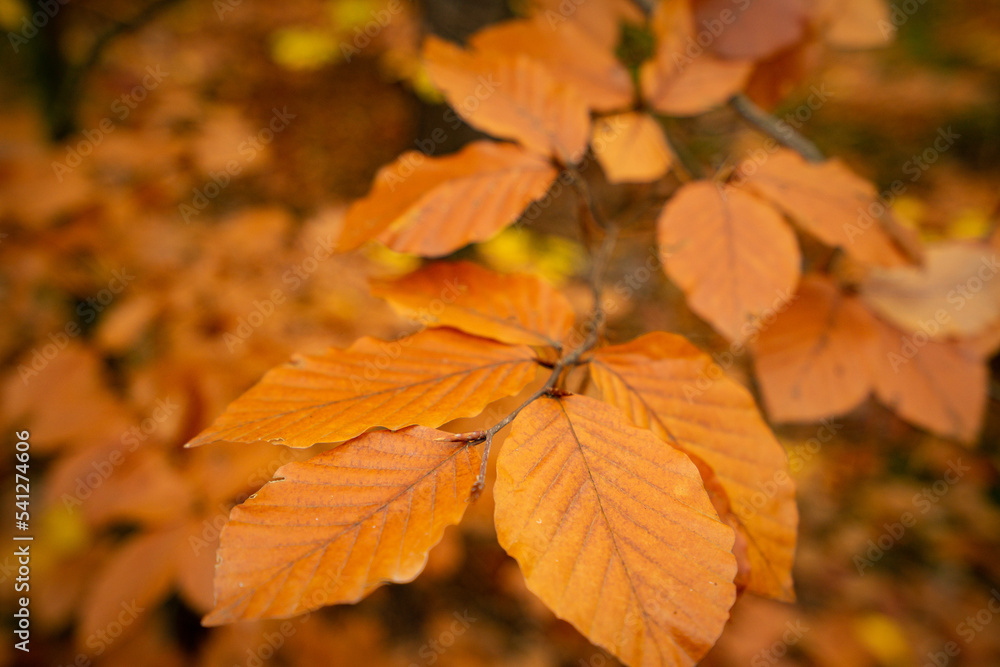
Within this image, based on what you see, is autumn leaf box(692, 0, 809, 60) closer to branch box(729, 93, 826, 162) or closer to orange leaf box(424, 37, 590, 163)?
branch box(729, 93, 826, 162)

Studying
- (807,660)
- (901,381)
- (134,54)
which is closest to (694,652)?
(901,381)

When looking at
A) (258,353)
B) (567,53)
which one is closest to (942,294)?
(567,53)

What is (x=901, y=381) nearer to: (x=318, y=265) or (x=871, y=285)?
(x=871, y=285)

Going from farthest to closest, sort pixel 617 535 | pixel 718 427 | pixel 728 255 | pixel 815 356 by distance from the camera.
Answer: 1. pixel 815 356
2. pixel 728 255
3. pixel 718 427
4. pixel 617 535

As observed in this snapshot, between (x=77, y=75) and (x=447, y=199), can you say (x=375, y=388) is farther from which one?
(x=77, y=75)

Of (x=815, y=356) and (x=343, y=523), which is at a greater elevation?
(x=343, y=523)
